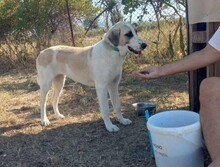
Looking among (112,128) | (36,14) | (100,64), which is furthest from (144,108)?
(36,14)

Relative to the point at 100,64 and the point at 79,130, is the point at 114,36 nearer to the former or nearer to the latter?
the point at 100,64

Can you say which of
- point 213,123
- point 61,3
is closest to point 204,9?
point 213,123

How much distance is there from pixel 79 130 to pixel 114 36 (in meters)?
1.11

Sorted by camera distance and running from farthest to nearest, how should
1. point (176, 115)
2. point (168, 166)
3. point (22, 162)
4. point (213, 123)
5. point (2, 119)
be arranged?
point (2, 119) < point (22, 162) < point (176, 115) < point (168, 166) < point (213, 123)

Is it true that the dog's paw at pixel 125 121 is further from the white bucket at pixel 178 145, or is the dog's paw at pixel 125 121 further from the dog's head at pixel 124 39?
the white bucket at pixel 178 145

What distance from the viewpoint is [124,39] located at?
4.04 metres

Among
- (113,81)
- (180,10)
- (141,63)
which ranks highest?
(180,10)

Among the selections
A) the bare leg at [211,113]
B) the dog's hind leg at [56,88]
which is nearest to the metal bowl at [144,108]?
the dog's hind leg at [56,88]

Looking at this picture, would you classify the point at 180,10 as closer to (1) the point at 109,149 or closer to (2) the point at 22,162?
(1) the point at 109,149

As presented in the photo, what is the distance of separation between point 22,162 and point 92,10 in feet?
20.2

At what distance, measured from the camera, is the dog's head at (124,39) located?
13.2 feet

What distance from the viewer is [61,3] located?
8.84m

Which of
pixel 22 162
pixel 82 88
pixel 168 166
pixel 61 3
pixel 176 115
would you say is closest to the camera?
pixel 168 166

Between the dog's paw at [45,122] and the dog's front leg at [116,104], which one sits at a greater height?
the dog's front leg at [116,104]
